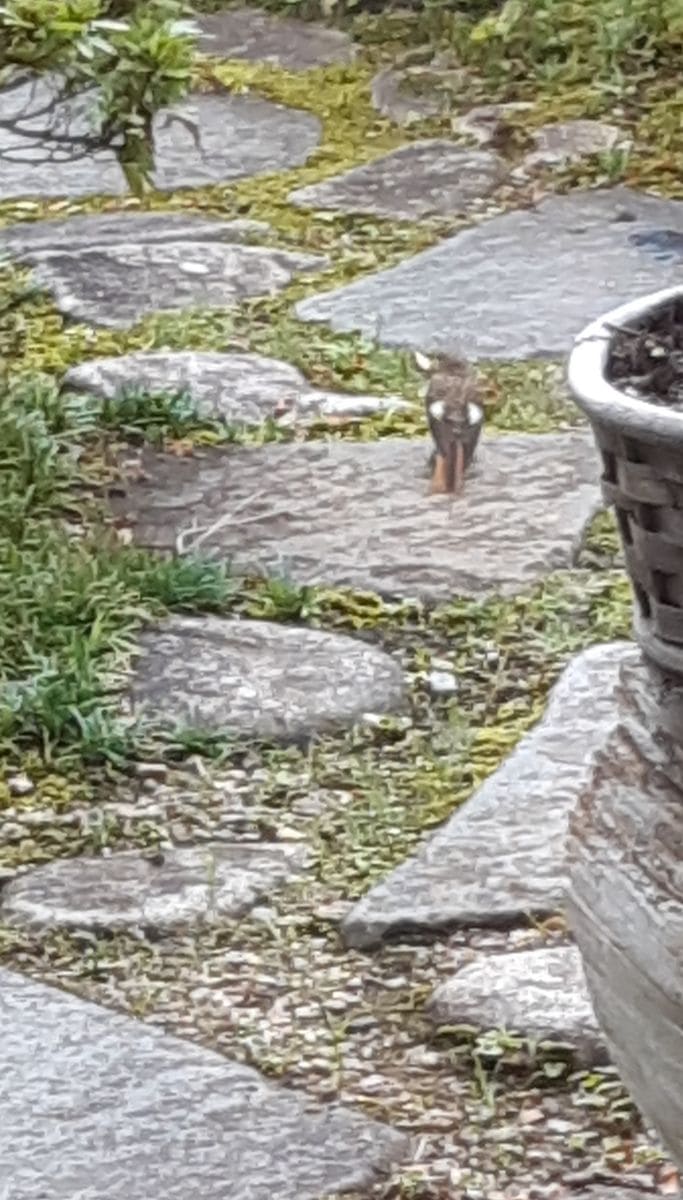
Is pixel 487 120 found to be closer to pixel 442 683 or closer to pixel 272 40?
pixel 272 40

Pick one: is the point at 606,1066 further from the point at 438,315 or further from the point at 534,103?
the point at 534,103

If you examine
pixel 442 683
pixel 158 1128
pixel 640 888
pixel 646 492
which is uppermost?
pixel 646 492

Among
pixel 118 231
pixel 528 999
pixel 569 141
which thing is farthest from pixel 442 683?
pixel 569 141

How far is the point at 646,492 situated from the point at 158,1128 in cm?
87

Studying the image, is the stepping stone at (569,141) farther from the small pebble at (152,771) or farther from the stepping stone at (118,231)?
the small pebble at (152,771)

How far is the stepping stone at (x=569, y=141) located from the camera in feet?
16.1

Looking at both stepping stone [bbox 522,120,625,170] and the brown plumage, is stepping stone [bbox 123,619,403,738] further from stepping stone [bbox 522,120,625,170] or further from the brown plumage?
stepping stone [bbox 522,120,625,170]

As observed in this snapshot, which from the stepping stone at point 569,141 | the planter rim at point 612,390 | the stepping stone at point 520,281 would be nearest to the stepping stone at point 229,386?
the stepping stone at point 520,281

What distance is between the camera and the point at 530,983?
2.32 m

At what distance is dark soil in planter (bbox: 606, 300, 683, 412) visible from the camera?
5.31 ft

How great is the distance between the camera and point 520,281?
168 inches

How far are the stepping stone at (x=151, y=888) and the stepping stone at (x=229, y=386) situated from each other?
3.96 ft

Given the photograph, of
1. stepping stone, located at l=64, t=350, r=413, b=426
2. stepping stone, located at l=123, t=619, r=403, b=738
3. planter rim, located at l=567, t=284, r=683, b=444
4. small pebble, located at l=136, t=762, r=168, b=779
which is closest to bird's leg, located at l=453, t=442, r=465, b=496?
stepping stone, located at l=64, t=350, r=413, b=426

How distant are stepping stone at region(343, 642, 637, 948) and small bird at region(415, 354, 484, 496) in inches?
26.1
